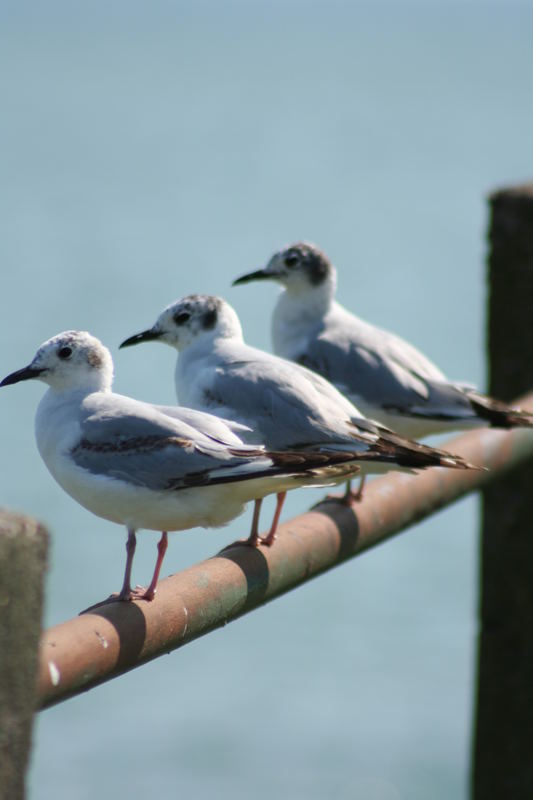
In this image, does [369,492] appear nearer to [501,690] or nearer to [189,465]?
[189,465]

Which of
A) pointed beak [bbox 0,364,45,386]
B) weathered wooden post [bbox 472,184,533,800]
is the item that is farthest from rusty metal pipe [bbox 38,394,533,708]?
pointed beak [bbox 0,364,45,386]

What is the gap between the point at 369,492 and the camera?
3.81 metres

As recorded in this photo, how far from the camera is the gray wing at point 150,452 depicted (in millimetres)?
3129

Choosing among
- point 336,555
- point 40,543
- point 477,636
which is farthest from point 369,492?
point 40,543

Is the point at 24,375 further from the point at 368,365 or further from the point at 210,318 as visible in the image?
the point at 368,365

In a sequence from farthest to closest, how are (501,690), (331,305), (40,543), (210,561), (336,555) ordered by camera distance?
(331,305)
(501,690)
(336,555)
(210,561)
(40,543)

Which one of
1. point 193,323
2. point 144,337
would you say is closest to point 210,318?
point 193,323

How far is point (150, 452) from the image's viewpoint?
3.16 metres

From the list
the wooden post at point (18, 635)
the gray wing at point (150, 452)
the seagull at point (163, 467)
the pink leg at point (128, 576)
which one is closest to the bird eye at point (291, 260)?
the seagull at point (163, 467)

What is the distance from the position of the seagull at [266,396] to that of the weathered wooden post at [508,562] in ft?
2.73

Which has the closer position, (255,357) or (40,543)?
(40,543)

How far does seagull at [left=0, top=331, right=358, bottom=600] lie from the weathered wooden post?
1.54 meters

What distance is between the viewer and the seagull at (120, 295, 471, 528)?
3445mm

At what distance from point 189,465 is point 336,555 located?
0.50 metres
